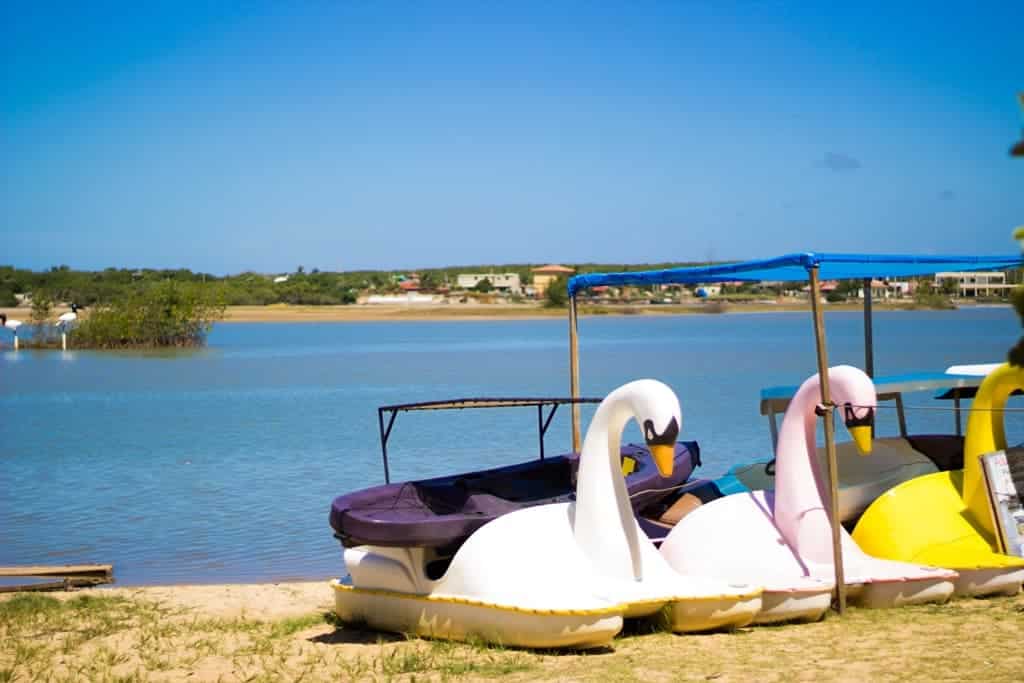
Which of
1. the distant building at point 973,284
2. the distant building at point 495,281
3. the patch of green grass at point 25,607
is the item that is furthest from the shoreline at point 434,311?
the patch of green grass at point 25,607

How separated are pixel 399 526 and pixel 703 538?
6.96ft

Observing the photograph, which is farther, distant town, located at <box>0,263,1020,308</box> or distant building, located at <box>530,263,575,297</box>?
distant building, located at <box>530,263,575,297</box>

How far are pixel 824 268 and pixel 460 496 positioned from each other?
3272 millimetres

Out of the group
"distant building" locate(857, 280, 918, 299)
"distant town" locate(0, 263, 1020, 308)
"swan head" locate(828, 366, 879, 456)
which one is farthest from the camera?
"distant town" locate(0, 263, 1020, 308)

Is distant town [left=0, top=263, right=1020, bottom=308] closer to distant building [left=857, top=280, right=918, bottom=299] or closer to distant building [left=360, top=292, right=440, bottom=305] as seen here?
distant building [left=360, top=292, right=440, bottom=305]

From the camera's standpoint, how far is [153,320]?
56969mm

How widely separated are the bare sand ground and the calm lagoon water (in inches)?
122

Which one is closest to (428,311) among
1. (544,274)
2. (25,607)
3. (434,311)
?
(434,311)

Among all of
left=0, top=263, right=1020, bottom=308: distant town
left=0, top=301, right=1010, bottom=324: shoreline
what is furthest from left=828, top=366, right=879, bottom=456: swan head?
left=0, top=301, right=1010, bottom=324: shoreline

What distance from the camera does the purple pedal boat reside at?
889 cm

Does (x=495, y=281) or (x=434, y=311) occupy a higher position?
(x=495, y=281)

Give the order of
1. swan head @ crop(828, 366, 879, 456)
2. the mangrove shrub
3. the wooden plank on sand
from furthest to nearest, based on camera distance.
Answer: the mangrove shrub < the wooden plank on sand < swan head @ crop(828, 366, 879, 456)

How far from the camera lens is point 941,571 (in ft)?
29.6

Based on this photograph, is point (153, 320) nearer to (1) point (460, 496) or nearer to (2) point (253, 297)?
(1) point (460, 496)
